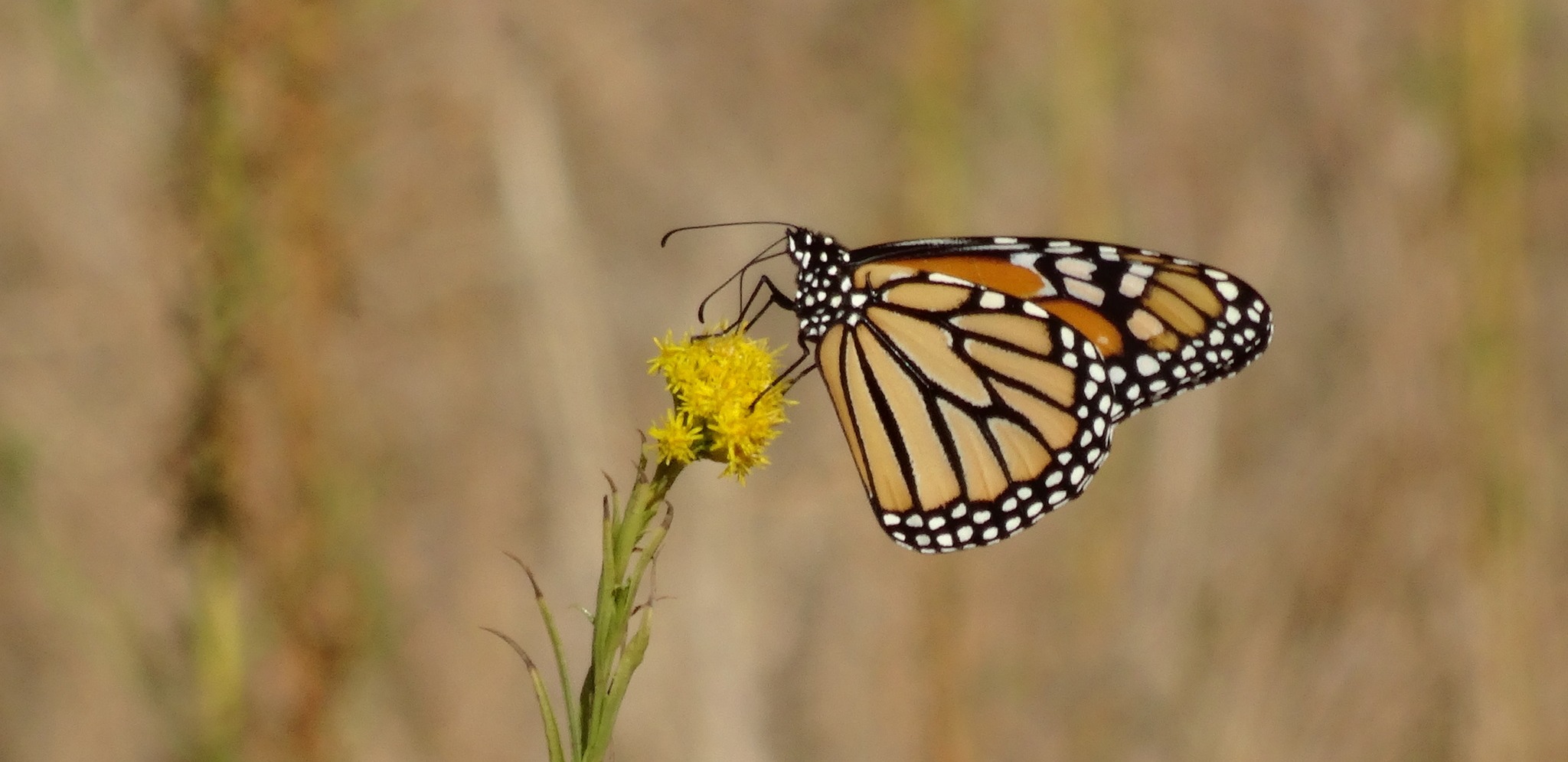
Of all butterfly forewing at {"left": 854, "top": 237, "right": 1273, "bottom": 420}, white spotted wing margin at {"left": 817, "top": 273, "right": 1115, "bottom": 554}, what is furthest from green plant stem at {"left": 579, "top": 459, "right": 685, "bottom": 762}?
butterfly forewing at {"left": 854, "top": 237, "right": 1273, "bottom": 420}

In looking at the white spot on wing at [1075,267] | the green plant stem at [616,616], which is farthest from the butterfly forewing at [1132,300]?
the green plant stem at [616,616]

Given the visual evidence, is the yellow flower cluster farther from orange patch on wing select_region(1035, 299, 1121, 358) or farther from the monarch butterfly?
orange patch on wing select_region(1035, 299, 1121, 358)

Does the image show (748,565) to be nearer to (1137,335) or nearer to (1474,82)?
(1137,335)

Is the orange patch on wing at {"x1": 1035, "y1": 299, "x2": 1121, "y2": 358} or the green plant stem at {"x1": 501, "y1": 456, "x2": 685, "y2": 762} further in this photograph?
the orange patch on wing at {"x1": 1035, "y1": 299, "x2": 1121, "y2": 358}

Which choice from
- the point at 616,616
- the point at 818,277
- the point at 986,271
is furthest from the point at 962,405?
the point at 616,616

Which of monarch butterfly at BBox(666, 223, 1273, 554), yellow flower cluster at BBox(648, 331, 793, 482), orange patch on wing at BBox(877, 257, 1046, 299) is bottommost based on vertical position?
yellow flower cluster at BBox(648, 331, 793, 482)
